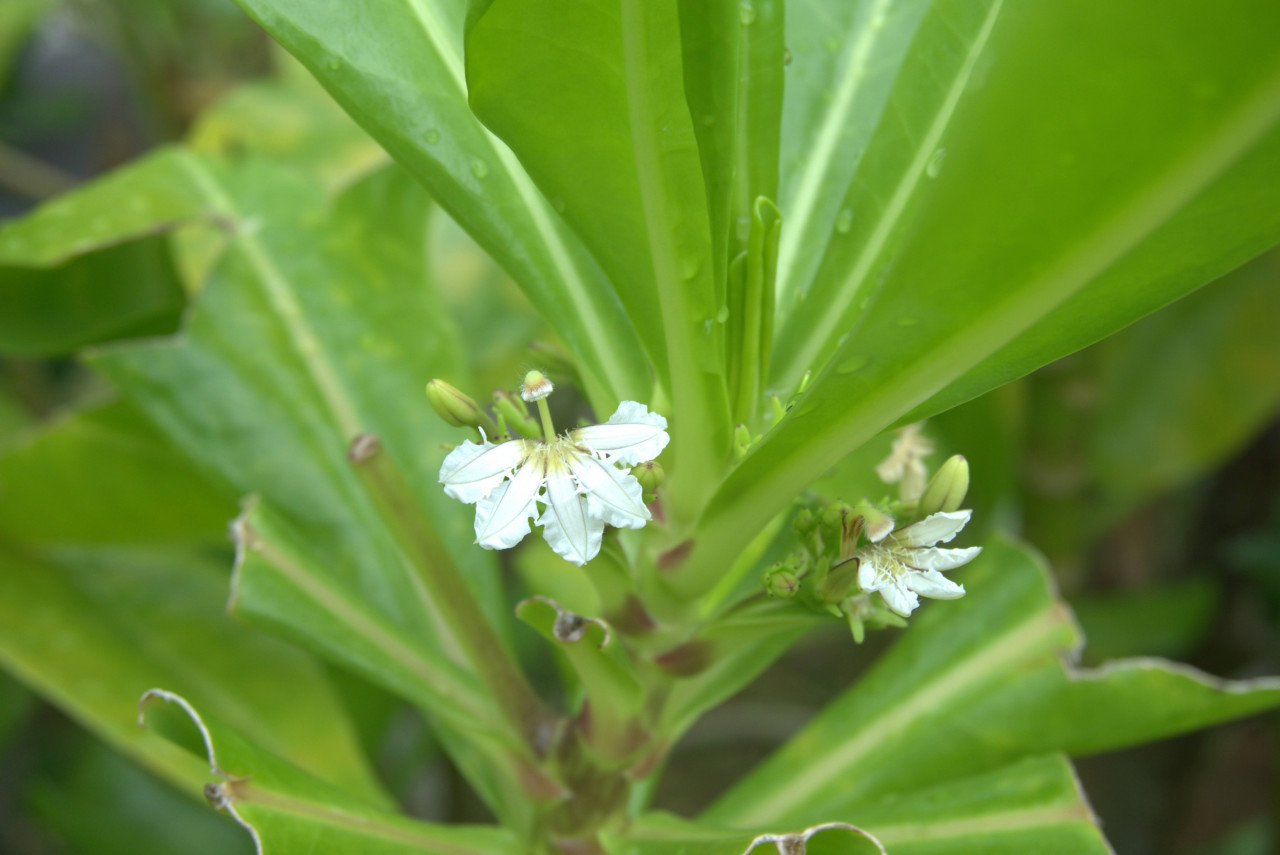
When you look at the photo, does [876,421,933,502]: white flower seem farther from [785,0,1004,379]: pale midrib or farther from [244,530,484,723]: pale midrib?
[244,530,484,723]: pale midrib

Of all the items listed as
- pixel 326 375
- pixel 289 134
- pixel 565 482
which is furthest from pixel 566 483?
pixel 289 134

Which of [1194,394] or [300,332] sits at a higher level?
[300,332]

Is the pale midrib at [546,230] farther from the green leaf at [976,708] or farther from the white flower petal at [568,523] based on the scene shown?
the green leaf at [976,708]

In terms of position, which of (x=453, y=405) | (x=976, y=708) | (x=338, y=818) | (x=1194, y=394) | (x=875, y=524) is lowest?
(x=1194, y=394)

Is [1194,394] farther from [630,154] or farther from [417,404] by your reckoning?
[630,154]

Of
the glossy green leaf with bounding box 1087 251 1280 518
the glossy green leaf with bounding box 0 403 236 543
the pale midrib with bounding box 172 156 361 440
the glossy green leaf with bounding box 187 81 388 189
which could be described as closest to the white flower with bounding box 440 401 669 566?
the pale midrib with bounding box 172 156 361 440

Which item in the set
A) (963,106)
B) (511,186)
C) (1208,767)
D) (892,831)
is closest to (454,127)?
(511,186)

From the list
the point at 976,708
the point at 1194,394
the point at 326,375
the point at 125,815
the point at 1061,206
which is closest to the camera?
the point at 1061,206
